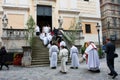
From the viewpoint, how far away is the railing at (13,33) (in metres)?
21.0

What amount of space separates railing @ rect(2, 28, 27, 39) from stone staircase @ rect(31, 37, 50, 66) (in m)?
1.52

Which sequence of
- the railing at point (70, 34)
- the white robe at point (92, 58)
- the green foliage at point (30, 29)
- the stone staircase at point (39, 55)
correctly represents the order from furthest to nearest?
the railing at point (70, 34), the green foliage at point (30, 29), the stone staircase at point (39, 55), the white robe at point (92, 58)

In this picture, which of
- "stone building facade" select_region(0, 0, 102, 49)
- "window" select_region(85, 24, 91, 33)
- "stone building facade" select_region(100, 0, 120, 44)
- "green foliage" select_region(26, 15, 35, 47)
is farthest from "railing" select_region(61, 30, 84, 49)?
"stone building facade" select_region(100, 0, 120, 44)

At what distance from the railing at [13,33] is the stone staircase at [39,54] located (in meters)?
1.52

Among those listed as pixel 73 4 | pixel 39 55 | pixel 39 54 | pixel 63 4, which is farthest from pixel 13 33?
pixel 73 4

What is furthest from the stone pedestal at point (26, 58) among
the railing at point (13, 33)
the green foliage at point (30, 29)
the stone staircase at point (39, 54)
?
the railing at point (13, 33)

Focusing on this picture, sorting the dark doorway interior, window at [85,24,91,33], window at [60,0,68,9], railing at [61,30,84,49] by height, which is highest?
window at [60,0,68,9]

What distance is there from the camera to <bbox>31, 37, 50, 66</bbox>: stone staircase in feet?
55.7

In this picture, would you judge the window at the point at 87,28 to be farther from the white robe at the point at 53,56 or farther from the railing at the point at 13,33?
the white robe at the point at 53,56

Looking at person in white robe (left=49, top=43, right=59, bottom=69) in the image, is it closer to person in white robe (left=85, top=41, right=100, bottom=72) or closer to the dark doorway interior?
person in white robe (left=85, top=41, right=100, bottom=72)

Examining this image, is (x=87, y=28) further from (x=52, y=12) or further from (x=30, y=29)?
(x=30, y=29)

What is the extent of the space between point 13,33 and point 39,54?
14.8ft

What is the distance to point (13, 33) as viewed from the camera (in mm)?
21234

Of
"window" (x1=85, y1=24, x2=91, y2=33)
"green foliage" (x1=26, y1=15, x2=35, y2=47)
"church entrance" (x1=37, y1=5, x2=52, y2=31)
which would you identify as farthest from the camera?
"window" (x1=85, y1=24, x2=91, y2=33)
